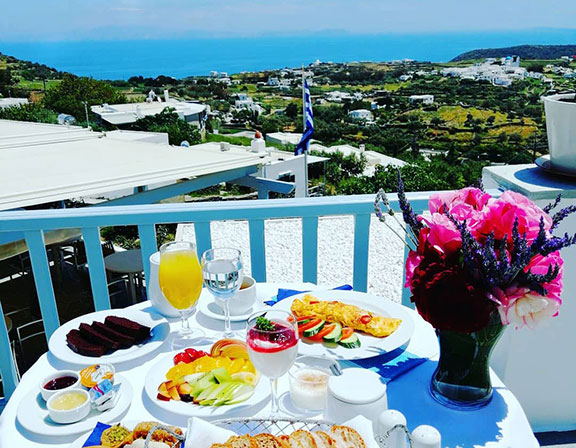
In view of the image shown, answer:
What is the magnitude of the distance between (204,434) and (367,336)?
587mm

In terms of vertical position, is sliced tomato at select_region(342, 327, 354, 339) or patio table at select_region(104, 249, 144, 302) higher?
sliced tomato at select_region(342, 327, 354, 339)

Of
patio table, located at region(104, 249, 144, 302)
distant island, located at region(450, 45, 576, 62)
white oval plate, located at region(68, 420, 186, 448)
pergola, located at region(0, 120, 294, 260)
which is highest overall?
distant island, located at region(450, 45, 576, 62)

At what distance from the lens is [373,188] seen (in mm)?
18344

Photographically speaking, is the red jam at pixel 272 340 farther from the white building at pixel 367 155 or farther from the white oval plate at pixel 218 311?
the white building at pixel 367 155

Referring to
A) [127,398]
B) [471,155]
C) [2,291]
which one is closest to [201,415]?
[127,398]

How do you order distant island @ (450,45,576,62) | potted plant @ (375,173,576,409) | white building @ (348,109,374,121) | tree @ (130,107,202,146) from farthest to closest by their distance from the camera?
white building @ (348,109,374,121) < tree @ (130,107,202,146) < distant island @ (450,45,576,62) < potted plant @ (375,173,576,409)

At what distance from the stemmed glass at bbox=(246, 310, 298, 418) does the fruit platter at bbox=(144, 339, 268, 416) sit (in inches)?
4.1

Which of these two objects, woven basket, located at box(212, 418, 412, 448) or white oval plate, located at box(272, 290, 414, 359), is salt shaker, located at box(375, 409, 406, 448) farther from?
white oval plate, located at box(272, 290, 414, 359)

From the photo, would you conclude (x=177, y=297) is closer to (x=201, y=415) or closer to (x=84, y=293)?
(x=201, y=415)

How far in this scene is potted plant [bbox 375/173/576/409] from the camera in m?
0.85

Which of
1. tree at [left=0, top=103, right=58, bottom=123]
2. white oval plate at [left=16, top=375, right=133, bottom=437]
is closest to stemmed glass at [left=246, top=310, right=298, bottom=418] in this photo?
white oval plate at [left=16, top=375, right=133, bottom=437]

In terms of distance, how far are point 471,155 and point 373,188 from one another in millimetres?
18497

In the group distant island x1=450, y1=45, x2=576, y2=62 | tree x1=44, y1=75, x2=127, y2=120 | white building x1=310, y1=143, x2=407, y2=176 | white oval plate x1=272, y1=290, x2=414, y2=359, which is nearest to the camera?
white oval plate x1=272, y1=290, x2=414, y2=359

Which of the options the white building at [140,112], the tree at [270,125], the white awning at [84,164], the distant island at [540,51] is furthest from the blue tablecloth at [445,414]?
the tree at [270,125]
